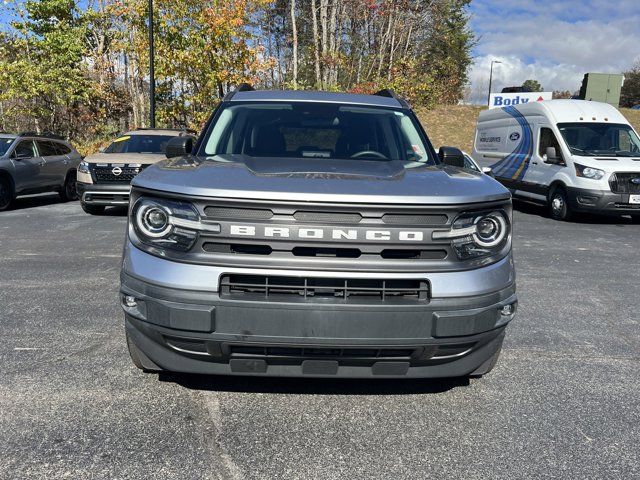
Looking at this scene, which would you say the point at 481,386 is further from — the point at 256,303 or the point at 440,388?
the point at 256,303

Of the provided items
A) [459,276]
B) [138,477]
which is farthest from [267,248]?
[138,477]

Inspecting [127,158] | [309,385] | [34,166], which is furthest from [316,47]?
[309,385]

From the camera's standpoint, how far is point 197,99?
2011 cm

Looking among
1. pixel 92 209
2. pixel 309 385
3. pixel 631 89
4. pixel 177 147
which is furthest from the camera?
pixel 631 89

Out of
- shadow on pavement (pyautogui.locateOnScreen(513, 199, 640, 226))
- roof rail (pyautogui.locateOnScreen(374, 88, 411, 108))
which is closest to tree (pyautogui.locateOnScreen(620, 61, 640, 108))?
shadow on pavement (pyautogui.locateOnScreen(513, 199, 640, 226))

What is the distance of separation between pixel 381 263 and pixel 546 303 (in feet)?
11.1

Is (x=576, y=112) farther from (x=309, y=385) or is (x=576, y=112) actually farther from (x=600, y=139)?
(x=309, y=385)

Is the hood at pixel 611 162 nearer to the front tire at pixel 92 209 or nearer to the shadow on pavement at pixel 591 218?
the shadow on pavement at pixel 591 218

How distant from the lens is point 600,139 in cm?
1148

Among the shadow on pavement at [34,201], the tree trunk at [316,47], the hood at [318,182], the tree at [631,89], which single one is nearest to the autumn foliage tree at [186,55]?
the tree trunk at [316,47]

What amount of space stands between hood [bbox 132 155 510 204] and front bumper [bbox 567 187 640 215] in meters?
8.57

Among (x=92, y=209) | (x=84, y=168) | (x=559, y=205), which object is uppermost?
(x=84, y=168)

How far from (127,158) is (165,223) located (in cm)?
873

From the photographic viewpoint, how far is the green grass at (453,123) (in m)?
26.9
